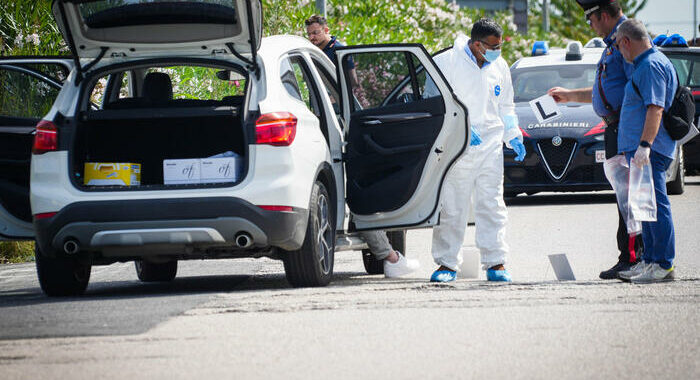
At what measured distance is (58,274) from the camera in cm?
895

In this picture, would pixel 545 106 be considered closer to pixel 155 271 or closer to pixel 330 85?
pixel 330 85

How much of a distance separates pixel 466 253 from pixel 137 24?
10.2 feet

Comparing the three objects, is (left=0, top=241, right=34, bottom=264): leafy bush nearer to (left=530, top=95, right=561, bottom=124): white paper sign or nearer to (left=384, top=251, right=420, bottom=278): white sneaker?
(left=384, top=251, right=420, bottom=278): white sneaker

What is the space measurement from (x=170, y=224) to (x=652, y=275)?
10.2ft

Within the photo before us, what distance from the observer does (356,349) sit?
6.34 metres

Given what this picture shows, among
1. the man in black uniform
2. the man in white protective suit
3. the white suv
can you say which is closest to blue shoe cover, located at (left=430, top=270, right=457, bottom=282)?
the man in white protective suit

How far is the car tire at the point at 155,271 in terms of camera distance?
10.6 metres

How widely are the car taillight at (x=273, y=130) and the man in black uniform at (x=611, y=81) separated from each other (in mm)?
2272

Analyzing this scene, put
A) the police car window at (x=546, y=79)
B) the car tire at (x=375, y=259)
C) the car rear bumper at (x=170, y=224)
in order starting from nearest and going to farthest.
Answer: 1. the car rear bumper at (x=170, y=224)
2. the car tire at (x=375, y=259)
3. the police car window at (x=546, y=79)

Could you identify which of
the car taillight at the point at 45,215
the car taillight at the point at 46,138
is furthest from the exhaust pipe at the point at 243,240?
the car taillight at the point at 46,138

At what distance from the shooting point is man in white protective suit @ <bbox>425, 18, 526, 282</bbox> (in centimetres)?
962

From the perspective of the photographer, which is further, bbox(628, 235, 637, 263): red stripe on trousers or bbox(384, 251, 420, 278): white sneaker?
bbox(384, 251, 420, 278): white sneaker

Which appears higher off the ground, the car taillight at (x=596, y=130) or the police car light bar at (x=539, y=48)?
the police car light bar at (x=539, y=48)

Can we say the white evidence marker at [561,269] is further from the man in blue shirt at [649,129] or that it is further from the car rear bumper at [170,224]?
the car rear bumper at [170,224]
